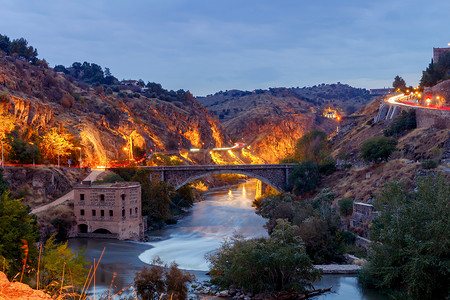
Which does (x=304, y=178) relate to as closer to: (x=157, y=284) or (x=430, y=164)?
(x=430, y=164)

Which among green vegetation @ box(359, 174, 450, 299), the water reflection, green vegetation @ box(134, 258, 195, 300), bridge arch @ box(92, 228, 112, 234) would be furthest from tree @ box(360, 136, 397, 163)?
green vegetation @ box(134, 258, 195, 300)

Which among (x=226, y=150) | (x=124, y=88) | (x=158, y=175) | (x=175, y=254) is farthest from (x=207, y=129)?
(x=175, y=254)

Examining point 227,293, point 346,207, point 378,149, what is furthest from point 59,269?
point 378,149

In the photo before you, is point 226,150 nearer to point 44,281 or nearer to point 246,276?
point 246,276

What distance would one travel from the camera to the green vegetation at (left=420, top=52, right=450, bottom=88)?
215 feet

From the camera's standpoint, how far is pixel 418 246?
20.5 m

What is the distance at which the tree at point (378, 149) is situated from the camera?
1832 inches

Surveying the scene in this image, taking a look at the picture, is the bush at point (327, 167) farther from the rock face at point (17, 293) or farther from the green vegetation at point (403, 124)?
the rock face at point (17, 293)

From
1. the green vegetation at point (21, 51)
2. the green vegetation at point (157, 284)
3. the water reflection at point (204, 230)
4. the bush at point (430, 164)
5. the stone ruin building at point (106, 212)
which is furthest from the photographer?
the green vegetation at point (21, 51)

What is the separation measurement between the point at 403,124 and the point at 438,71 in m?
18.0

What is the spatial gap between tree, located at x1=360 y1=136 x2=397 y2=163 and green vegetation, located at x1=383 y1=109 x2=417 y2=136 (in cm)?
603

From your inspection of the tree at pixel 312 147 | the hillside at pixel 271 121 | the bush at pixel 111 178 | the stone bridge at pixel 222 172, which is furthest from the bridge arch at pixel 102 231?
the hillside at pixel 271 121

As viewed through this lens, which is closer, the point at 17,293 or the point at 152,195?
the point at 17,293

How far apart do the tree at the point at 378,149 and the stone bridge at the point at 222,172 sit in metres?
13.1
